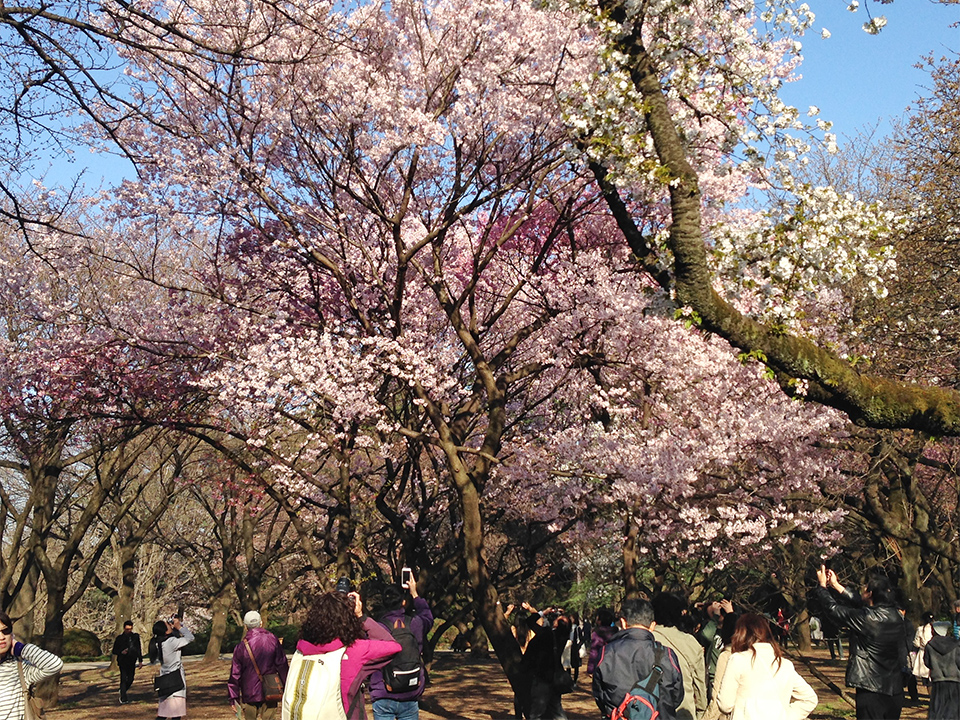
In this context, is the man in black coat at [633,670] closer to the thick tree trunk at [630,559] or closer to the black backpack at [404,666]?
the black backpack at [404,666]

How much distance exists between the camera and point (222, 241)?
53.9ft

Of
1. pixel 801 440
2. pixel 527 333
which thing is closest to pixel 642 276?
pixel 527 333

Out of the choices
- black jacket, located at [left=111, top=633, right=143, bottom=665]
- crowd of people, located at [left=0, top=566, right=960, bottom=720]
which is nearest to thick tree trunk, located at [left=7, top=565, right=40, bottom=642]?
black jacket, located at [left=111, top=633, right=143, bottom=665]

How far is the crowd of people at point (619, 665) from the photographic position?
506cm

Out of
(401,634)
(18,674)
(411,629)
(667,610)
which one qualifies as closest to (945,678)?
(667,610)

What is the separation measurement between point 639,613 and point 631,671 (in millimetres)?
433

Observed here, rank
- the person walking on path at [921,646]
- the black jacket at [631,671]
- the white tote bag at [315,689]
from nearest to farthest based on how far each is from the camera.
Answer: the white tote bag at [315,689], the black jacket at [631,671], the person walking on path at [921,646]

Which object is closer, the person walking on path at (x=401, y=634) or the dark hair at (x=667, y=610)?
the dark hair at (x=667, y=610)

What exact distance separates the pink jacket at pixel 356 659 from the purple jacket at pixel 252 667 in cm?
334

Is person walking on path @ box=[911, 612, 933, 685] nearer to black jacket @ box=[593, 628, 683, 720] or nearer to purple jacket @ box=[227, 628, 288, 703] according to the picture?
black jacket @ box=[593, 628, 683, 720]

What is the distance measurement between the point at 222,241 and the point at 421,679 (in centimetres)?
1094

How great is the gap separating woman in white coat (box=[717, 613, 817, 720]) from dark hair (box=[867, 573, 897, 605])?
1.97m

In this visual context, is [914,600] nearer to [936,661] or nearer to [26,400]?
[936,661]

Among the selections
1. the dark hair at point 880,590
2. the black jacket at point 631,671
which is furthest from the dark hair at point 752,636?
the dark hair at point 880,590
